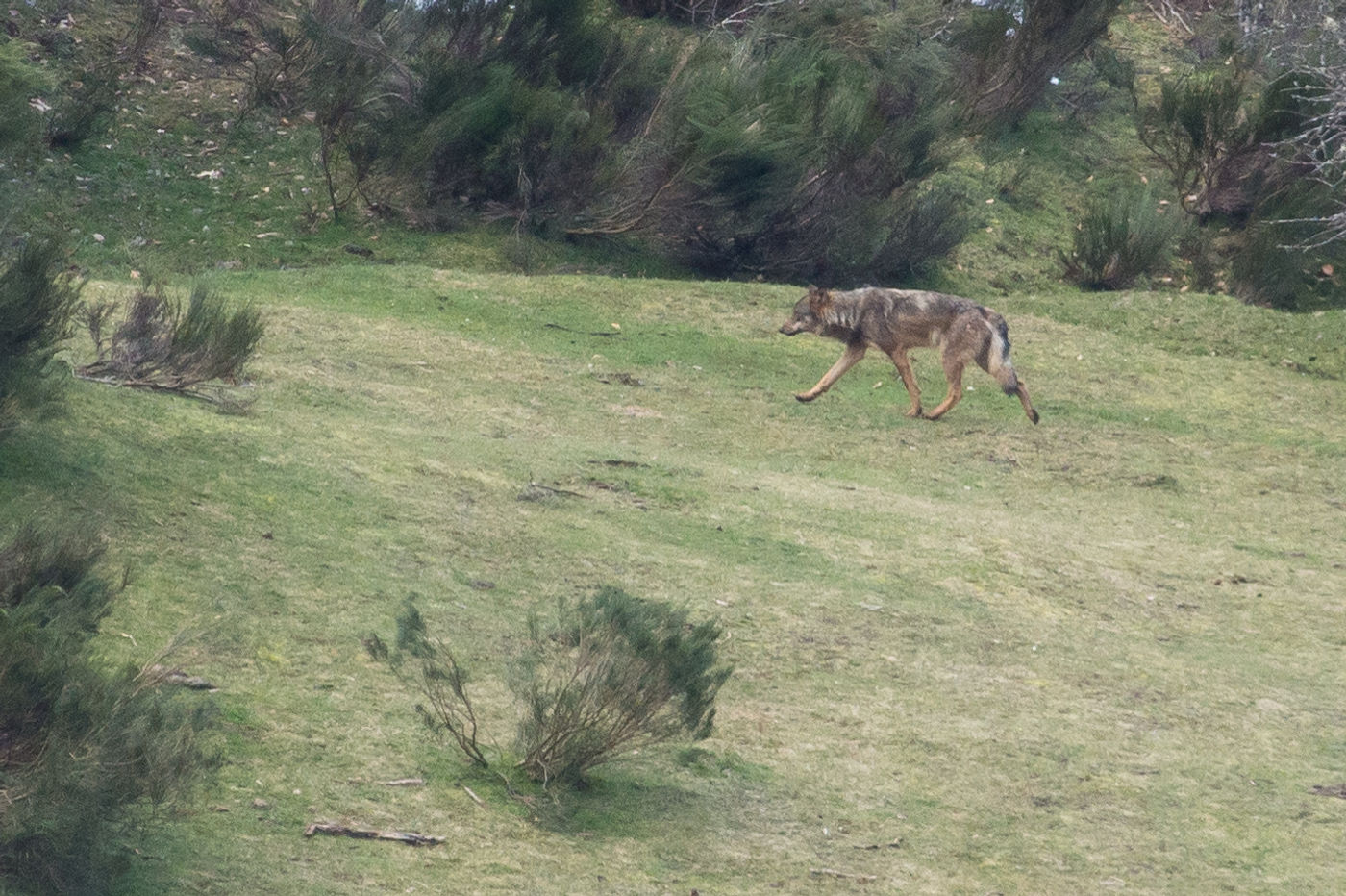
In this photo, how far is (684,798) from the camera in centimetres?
639

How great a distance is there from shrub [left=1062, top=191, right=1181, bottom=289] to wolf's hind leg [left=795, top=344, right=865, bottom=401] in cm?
844

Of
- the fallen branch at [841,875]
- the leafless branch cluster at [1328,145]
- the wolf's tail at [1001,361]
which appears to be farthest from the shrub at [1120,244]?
the fallen branch at [841,875]

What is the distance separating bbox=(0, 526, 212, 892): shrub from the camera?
4.56 metres

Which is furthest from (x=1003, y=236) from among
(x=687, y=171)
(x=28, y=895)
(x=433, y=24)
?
(x=28, y=895)

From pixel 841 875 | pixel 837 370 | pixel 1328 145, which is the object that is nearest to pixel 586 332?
pixel 837 370

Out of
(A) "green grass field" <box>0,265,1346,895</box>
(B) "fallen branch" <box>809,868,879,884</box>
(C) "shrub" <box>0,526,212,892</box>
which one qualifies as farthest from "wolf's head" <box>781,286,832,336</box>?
(C) "shrub" <box>0,526,212,892</box>

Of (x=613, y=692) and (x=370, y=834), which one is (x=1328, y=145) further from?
(x=370, y=834)

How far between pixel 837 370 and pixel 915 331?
782 mm

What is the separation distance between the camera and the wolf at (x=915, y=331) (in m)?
13.9

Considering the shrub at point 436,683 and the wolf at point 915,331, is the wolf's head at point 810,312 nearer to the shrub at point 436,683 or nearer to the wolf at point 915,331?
the wolf at point 915,331

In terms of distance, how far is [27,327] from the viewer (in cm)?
765

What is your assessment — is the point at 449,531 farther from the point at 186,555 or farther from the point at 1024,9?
the point at 1024,9

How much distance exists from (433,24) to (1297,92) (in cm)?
1211

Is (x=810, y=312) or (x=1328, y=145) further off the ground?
(x=1328, y=145)
